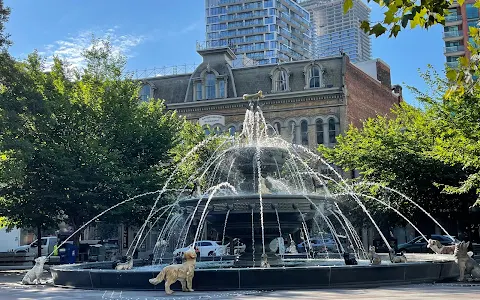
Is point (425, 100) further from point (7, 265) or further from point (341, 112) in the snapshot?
point (7, 265)

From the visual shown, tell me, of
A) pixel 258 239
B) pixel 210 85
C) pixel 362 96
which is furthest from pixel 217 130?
pixel 258 239

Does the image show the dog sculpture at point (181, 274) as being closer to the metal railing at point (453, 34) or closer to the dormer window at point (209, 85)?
the dormer window at point (209, 85)

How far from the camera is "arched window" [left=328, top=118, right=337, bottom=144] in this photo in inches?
1603

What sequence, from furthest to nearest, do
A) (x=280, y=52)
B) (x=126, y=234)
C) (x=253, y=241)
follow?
(x=280, y=52) < (x=126, y=234) < (x=253, y=241)

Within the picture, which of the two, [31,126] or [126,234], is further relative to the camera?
[126,234]

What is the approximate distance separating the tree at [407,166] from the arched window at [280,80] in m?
14.8

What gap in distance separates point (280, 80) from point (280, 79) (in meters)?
0.13

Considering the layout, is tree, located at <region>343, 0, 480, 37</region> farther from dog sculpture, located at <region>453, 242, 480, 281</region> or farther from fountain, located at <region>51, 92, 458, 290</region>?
dog sculpture, located at <region>453, 242, 480, 281</region>

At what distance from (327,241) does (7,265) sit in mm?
18815

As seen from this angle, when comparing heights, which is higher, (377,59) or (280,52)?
(280,52)

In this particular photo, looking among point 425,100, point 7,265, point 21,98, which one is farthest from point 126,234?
point 425,100

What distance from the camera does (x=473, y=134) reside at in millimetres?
17906

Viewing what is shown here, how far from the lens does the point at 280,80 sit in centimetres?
4306

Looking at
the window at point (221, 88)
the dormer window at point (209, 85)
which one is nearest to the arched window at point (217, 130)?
the dormer window at point (209, 85)
